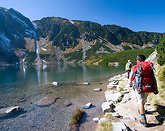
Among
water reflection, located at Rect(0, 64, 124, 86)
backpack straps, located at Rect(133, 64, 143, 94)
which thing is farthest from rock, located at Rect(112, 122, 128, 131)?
water reflection, located at Rect(0, 64, 124, 86)

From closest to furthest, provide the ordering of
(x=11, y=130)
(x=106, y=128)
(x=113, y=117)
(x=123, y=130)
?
(x=123, y=130), (x=106, y=128), (x=113, y=117), (x=11, y=130)

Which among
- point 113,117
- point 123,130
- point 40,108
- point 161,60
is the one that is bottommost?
point 40,108

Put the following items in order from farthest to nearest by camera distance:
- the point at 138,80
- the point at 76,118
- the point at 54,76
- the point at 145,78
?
the point at 54,76
the point at 76,118
the point at 138,80
the point at 145,78

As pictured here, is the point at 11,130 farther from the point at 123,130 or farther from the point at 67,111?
the point at 123,130

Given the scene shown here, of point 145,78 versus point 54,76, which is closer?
point 145,78

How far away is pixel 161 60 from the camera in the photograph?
42.9 ft

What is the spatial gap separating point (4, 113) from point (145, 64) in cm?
1142

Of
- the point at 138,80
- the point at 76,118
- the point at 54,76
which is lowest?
the point at 54,76

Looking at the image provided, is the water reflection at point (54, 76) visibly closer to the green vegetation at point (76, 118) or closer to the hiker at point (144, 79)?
Result: the green vegetation at point (76, 118)

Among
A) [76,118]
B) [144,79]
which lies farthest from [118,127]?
[76,118]

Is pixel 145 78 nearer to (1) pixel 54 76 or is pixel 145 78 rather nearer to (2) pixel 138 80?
(2) pixel 138 80

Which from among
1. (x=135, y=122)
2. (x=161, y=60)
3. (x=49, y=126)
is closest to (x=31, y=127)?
(x=49, y=126)

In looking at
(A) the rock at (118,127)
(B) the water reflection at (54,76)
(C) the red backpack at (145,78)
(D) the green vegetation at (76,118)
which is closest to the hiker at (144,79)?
(C) the red backpack at (145,78)

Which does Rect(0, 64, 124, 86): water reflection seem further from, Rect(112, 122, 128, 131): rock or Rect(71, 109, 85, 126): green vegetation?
Rect(112, 122, 128, 131): rock
